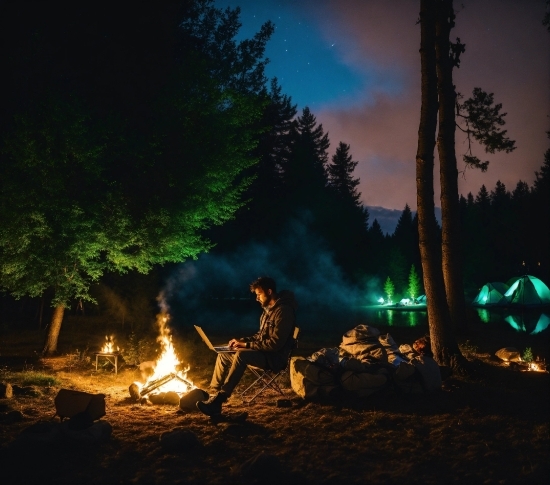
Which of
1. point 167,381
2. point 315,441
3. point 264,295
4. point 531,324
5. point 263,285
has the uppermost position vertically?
point 263,285

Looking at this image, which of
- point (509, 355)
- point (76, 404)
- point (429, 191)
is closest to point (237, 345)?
point (76, 404)

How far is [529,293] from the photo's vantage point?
2492cm

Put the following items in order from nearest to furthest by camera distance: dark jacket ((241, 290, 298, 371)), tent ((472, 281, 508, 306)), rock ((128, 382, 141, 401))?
dark jacket ((241, 290, 298, 371))
rock ((128, 382, 141, 401))
tent ((472, 281, 508, 306))

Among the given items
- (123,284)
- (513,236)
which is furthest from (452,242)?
(513,236)

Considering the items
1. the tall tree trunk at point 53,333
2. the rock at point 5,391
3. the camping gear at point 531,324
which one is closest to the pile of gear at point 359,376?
the rock at point 5,391

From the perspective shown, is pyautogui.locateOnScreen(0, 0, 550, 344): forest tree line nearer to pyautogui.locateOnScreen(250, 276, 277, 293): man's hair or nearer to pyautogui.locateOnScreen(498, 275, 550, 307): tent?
pyautogui.locateOnScreen(250, 276, 277, 293): man's hair

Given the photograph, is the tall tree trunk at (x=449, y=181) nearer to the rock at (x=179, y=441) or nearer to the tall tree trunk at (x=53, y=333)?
the rock at (x=179, y=441)

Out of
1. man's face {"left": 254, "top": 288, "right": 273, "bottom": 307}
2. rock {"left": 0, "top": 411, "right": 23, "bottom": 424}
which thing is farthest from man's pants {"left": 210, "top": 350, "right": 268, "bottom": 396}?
rock {"left": 0, "top": 411, "right": 23, "bottom": 424}

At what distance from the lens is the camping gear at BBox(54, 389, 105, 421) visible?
15.2 ft

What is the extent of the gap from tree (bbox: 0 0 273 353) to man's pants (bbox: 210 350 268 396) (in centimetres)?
389

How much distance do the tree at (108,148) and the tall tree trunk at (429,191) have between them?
466 centimetres

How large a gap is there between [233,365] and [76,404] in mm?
1753

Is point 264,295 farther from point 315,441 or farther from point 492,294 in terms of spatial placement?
point 492,294

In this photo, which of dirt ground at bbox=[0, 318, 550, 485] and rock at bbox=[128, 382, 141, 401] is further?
rock at bbox=[128, 382, 141, 401]
